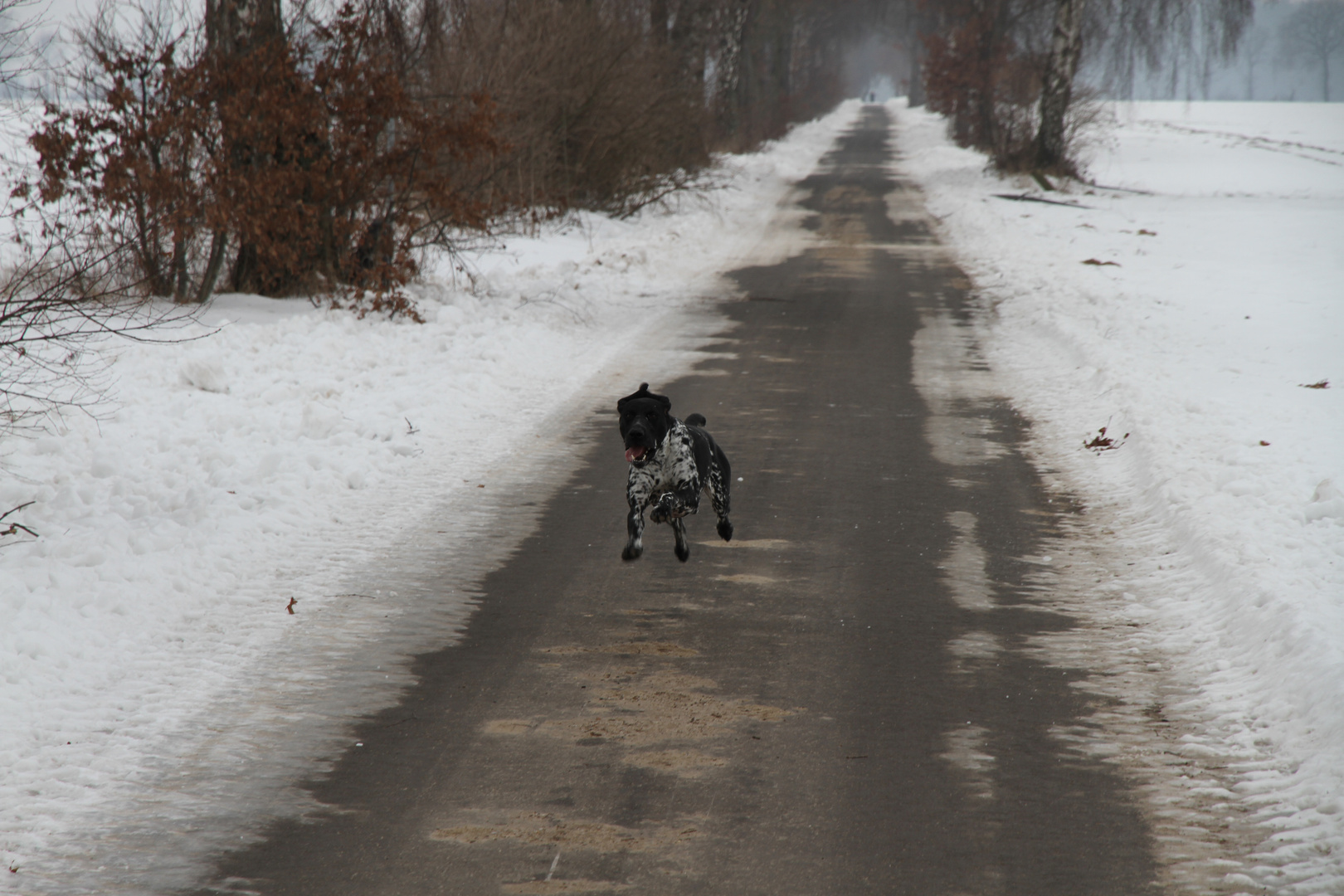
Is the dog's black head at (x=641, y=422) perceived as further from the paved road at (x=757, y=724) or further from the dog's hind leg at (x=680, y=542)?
the paved road at (x=757, y=724)

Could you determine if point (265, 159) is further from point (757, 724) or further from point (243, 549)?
point (757, 724)

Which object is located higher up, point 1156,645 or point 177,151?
point 177,151

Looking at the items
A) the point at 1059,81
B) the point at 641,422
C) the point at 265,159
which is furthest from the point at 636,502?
the point at 1059,81

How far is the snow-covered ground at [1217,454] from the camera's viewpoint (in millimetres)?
4008

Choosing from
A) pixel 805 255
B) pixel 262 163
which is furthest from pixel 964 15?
pixel 262 163

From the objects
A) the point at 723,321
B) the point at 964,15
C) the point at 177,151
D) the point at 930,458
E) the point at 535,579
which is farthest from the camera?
the point at 964,15

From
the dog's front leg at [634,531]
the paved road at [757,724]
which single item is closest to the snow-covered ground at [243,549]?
the paved road at [757,724]

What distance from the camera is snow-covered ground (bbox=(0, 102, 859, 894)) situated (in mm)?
3838

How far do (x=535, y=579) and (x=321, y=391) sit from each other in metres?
4.01

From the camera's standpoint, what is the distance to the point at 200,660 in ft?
15.8

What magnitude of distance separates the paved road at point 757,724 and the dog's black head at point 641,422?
0.98 metres

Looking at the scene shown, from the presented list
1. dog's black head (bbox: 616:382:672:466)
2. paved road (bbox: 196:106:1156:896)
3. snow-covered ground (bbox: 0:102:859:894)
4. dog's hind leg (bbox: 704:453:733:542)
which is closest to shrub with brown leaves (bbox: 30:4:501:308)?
snow-covered ground (bbox: 0:102:859:894)

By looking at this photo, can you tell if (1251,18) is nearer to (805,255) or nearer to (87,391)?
(805,255)

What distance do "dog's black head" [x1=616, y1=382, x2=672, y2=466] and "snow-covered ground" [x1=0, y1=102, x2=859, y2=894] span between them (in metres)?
1.41
